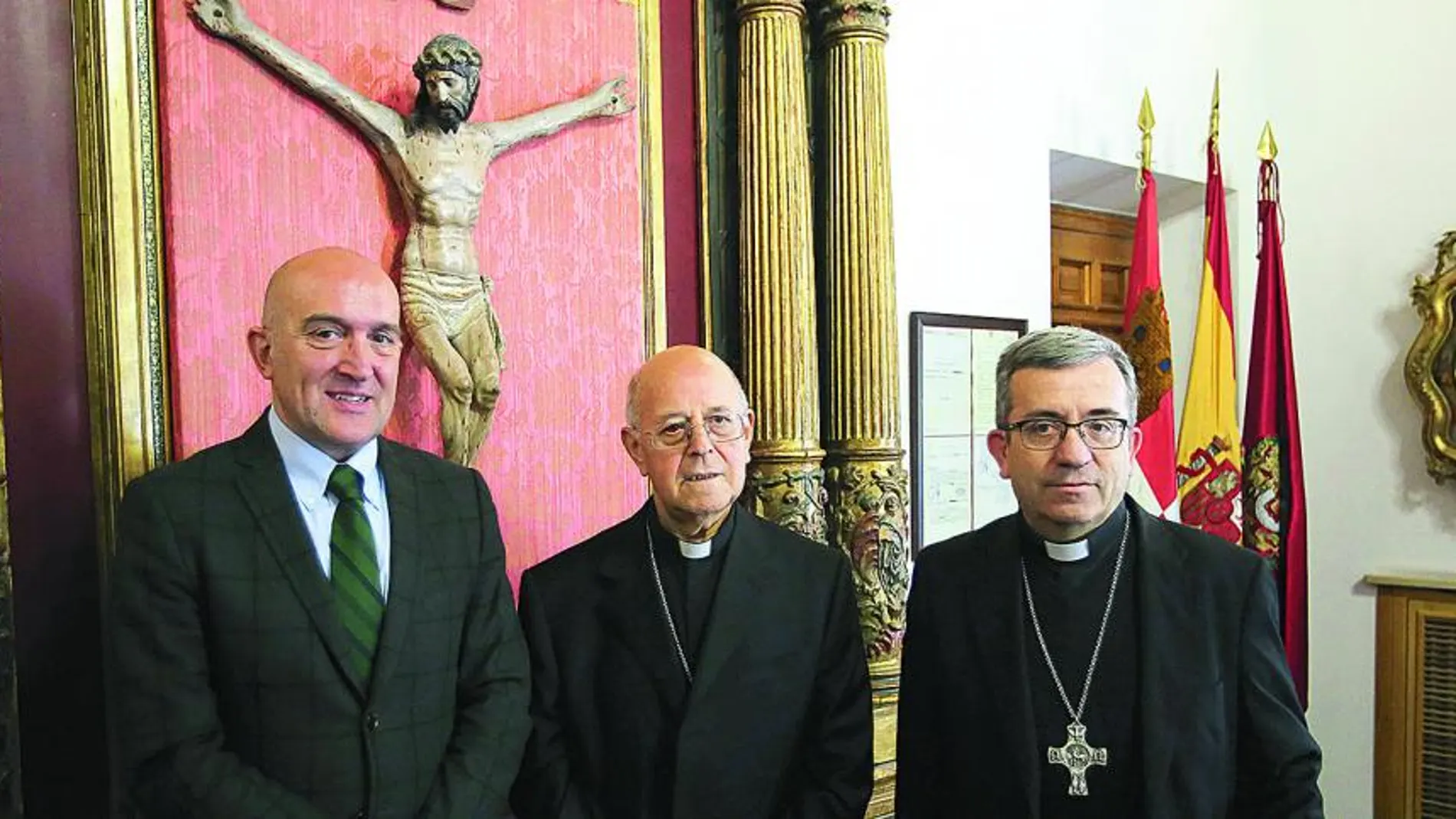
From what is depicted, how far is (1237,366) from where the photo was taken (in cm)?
480

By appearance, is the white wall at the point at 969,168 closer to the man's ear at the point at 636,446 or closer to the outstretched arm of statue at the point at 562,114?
the outstretched arm of statue at the point at 562,114

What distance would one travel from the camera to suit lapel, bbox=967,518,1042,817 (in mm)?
1667

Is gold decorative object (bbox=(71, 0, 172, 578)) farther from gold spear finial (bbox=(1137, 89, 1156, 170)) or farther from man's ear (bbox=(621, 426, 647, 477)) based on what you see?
gold spear finial (bbox=(1137, 89, 1156, 170))

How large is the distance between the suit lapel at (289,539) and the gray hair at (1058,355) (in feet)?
3.39

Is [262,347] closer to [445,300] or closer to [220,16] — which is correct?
[445,300]

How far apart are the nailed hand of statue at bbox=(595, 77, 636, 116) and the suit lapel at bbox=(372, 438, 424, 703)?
1.26 meters

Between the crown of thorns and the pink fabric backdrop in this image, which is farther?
the crown of thorns

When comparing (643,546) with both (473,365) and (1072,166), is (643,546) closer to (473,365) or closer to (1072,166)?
(473,365)

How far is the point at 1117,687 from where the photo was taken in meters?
1.71

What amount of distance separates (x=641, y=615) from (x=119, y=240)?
3.95 ft

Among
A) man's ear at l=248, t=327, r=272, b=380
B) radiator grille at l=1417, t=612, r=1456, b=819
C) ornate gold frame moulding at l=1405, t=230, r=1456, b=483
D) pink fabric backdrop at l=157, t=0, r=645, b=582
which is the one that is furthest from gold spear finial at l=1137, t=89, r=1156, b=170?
man's ear at l=248, t=327, r=272, b=380

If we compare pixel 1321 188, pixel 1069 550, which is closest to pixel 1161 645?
pixel 1069 550

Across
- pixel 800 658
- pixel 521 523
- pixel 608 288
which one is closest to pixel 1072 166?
pixel 608 288

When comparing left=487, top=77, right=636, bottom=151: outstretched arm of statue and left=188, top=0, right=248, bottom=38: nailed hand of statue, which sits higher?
left=188, top=0, right=248, bottom=38: nailed hand of statue
